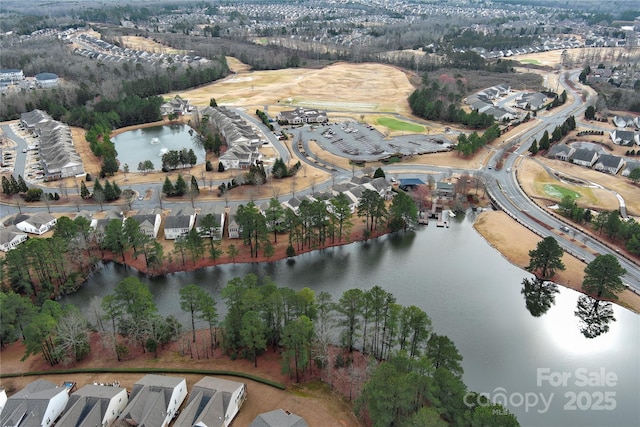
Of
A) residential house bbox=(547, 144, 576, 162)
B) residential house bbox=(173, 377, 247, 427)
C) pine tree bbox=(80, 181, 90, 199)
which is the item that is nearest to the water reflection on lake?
residential house bbox=(173, 377, 247, 427)

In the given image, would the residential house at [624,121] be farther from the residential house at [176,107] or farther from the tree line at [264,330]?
the residential house at [176,107]

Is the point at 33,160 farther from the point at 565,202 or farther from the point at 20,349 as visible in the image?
the point at 565,202

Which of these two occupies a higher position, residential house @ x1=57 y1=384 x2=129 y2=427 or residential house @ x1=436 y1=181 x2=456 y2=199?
residential house @ x1=57 y1=384 x2=129 y2=427

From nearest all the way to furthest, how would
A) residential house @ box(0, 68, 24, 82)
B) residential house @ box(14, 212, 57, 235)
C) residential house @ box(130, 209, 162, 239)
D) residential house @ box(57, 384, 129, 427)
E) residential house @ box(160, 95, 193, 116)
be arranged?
residential house @ box(57, 384, 129, 427) → residential house @ box(130, 209, 162, 239) → residential house @ box(14, 212, 57, 235) → residential house @ box(160, 95, 193, 116) → residential house @ box(0, 68, 24, 82)

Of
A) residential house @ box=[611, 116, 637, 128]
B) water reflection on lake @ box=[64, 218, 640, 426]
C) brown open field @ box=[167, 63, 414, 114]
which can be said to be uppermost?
brown open field @ box=[167, 63, 414, 114]

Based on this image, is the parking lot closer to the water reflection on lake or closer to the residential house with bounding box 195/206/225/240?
the water reflection on lake

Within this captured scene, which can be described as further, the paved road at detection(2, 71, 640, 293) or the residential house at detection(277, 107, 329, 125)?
the residential house at detection(277, 107, 329, 125)

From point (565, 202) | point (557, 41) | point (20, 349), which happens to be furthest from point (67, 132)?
point (557, 41)

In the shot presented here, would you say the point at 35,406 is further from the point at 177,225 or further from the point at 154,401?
the point at 177,225
